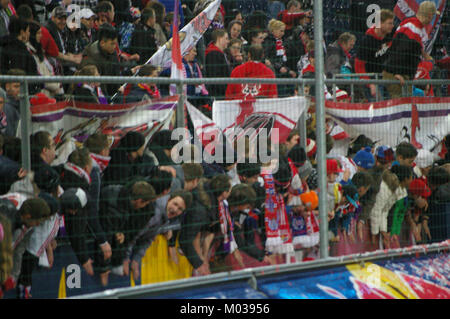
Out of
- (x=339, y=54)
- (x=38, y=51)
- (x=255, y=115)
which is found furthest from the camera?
(x=339, y=54)

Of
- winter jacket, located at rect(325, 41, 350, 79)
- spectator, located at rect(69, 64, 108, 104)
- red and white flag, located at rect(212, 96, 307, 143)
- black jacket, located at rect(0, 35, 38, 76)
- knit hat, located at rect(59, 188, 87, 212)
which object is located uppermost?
winter jacket, located at rect(325, 41, 350, 79)

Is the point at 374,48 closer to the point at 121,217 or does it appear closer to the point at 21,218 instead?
the point at 121,217

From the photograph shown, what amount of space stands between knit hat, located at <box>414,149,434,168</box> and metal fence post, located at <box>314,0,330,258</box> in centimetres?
169

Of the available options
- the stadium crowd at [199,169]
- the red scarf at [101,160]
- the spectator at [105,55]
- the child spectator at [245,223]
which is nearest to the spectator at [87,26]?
the stadium crowd at [199,169]

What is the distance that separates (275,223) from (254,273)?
2.03 feet

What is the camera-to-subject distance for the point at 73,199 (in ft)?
16.3

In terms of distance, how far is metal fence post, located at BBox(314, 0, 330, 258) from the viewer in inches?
226

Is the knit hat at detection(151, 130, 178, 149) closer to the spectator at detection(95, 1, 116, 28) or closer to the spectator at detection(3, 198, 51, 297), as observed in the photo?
the spectator at detection(3, 198, 51, 297)

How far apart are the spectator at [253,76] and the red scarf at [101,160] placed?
1.39 meters

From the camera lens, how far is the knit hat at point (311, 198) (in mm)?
5953

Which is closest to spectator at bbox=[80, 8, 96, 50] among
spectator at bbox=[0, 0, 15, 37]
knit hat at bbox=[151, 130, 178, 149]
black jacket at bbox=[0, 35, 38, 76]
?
spectator at bbox=[0, 0, 15, 37]

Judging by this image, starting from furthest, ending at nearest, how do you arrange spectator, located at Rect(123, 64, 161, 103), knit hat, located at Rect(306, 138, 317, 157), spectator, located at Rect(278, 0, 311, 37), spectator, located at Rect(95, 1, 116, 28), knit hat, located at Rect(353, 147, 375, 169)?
1. spectator, located at Rect(278, 0, 311, 37)
2. spectator, located at Rect(95, 1, 116, 28)
3. knit hat, located at Rect(353, 147, 375, 169)
4. knit hat, located at Rect(306, 138, 317, 157)
5. spectator, located at Rect(123, 64, 161, 103)

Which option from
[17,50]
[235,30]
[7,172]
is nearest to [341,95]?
[235,30]
